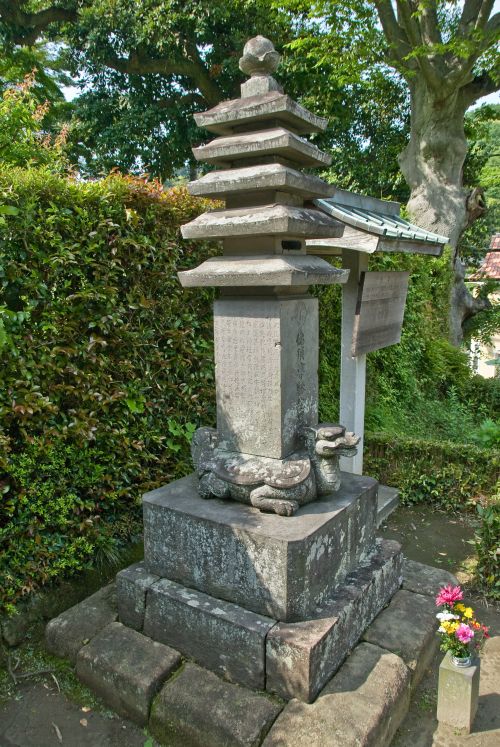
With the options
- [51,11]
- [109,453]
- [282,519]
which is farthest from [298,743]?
[51,11]

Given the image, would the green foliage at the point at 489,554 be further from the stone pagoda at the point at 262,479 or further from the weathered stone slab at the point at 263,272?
the weathered stone slab at the point at 263,272

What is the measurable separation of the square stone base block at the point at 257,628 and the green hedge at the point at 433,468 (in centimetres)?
243

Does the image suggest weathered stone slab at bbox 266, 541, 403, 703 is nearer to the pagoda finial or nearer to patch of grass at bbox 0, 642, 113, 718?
patch of grass at bbox 0, 642, 113, 718

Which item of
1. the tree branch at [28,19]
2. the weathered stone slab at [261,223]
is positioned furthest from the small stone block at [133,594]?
the tree branch at [28,19]

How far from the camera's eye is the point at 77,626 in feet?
10.8

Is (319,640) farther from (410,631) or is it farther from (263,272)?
(263,272)

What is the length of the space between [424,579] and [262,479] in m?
1.66

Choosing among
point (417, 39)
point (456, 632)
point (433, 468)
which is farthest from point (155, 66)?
point (456, 632)

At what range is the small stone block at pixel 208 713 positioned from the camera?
8.09 feet

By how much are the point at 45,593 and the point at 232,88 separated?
42.6 feet

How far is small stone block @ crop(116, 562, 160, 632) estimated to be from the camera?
321 centimetres

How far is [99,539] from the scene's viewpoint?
3961mm

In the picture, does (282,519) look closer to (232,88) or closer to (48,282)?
(48,282)

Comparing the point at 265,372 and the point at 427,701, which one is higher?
the point at 265,372
